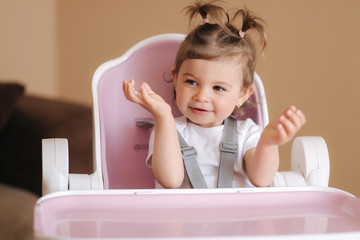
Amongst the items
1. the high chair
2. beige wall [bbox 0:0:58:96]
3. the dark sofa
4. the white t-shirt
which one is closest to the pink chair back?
the high chair

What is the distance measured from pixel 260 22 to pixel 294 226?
18.8 inches

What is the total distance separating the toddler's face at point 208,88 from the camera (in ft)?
3.06

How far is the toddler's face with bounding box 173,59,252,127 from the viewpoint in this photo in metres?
0.93

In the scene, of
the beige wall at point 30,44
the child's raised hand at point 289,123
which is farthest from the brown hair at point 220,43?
the beige wall at point 30,44

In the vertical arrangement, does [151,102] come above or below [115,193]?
above

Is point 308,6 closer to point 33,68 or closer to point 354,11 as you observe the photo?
point 354,11

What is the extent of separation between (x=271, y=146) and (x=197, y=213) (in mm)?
195

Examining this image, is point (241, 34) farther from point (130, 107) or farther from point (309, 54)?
point (309, 54)

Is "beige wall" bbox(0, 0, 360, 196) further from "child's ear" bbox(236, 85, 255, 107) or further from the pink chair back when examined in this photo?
"child's ear" bbox(236, 85, 255, 107)

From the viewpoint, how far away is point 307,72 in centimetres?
177

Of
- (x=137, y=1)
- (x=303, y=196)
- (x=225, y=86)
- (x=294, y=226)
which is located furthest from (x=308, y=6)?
(x=294, y=226)

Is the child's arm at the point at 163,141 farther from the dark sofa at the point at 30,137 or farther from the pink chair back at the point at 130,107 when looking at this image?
the dark sofa at the point at 30,137

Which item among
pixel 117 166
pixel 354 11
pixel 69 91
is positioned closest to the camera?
pixel 117 166

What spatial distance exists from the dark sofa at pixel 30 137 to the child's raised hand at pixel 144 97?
101 cm
